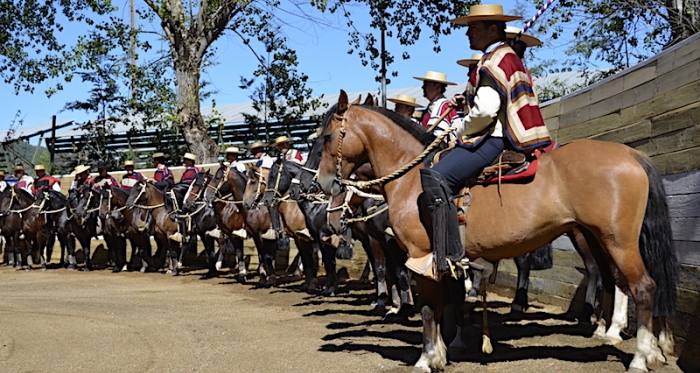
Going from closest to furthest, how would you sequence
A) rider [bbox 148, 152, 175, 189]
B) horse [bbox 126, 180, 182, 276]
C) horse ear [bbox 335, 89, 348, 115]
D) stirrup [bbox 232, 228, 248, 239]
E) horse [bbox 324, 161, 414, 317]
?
horse ear [bbox 335, 89, 348, 115], horse [bbox 324, 161, 414, 317], stirrup [bbox 232, 228, 248, 239], horse [bbox 126, 180, 182, 276], rider [bbox 148, 152, 175, 189]

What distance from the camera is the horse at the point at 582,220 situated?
19.8 ft

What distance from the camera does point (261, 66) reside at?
2303cm

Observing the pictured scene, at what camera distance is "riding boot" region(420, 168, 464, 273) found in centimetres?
623

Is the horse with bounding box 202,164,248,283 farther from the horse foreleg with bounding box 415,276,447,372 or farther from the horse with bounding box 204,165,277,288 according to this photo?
the horse foreleg with bounding box 415,276,447,372

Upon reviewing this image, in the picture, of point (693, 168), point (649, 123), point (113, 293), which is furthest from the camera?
point (113, 293)

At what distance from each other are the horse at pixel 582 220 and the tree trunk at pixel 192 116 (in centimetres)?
1617

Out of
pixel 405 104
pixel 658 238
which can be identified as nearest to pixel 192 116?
pixel 405 104

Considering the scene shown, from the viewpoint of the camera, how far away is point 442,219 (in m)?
6.23

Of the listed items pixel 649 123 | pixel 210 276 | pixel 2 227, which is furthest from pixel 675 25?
pixel 2 227

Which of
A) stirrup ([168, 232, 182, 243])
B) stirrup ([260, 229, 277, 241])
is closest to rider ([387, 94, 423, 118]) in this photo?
stirrup ([260, 229, 277, 241])

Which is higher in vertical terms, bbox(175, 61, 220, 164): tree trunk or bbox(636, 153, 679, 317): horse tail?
bbox(175, 61, 220, 164): tree trunk

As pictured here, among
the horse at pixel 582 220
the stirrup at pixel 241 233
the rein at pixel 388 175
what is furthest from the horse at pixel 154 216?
the horse at pixel 582 220

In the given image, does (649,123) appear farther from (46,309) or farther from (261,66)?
(261,66)

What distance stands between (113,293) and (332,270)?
415 cm
